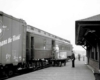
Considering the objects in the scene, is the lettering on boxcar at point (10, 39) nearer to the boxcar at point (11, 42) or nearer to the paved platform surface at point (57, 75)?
the boxcar at point (11, 42)

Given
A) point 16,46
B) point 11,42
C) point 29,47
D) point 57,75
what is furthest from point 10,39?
point 29,47

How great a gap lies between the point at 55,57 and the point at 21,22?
11.1m

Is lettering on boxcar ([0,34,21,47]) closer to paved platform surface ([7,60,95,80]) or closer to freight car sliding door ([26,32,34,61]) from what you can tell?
paved platform surface ([7,60,95,80])

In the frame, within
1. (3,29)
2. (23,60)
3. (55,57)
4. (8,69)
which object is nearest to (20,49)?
(23,60)

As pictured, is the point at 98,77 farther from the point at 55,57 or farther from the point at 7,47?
the point at 55,57

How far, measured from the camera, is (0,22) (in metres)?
10.8

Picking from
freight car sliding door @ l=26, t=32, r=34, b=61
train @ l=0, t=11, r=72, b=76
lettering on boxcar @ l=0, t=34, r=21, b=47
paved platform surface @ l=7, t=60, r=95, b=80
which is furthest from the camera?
freight car sliding door @ l=26, t=32, r=34, b=61

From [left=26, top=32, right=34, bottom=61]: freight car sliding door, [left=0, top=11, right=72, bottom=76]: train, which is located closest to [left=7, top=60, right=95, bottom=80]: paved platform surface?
[left=0, top=11, right=72, bottom=76]: train

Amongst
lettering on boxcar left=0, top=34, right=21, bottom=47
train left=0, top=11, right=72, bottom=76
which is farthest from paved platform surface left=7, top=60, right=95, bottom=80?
lettering on boxcar left=0, top=34, right=21, bottom=47

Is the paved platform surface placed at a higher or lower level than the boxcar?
lower

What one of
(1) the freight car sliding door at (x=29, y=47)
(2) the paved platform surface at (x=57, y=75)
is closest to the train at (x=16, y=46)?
(1) the freight car sliding door at (x=29, y=47)

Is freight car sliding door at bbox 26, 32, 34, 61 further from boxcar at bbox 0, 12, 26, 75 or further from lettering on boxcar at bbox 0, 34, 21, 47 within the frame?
lettering on boxcar at bbox 0, 34, 21, 47

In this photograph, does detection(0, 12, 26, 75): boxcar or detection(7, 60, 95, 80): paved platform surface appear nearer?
detection(0, 12, 26, 75): boxcar

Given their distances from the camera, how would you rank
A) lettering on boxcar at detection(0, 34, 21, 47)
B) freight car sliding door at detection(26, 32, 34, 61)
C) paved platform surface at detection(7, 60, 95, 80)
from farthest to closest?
freight car sliding door at detection(26, 32, 34, 61) → paved platform surface at detection(7, 60, 95, 80) → lettering on boxcar at detection(0, 34, 21, 47)
